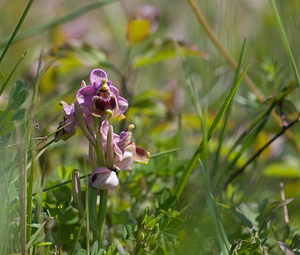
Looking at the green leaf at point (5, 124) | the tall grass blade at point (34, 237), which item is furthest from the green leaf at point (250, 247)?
the green leaf at point (5, 124)

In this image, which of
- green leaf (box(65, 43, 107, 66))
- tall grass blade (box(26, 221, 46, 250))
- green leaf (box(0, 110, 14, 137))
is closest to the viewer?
tall grass blade (box(26, 221, 46, 250))

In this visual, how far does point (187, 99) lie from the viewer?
232cm

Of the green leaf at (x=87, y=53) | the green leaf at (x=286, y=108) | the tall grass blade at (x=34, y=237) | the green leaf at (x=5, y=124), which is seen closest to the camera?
the tall grass blade at (x=34, y=237)

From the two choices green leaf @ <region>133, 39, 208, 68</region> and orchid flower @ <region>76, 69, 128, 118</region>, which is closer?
orchid flower @ <region>76, 69, 128, 118</region>

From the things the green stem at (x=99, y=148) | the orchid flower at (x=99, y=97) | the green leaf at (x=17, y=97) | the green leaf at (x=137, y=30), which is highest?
the green leaf at (x=17, y=97)

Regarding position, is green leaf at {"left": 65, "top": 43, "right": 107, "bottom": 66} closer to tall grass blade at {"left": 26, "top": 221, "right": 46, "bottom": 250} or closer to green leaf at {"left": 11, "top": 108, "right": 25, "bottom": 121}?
green leaf at {"left": 11, "top": 108, "right": 25, "bottom": 121}

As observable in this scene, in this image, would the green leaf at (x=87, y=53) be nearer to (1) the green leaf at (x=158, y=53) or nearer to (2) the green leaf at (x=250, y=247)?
(1) the green leaf at (x=158, y=53)

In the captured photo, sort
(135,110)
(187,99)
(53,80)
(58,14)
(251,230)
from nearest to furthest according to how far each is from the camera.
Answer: (251,230), (135,110), (53,80), (58,14), (187,99)

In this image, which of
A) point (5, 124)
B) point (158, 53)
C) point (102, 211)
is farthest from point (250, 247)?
point (158, 53)

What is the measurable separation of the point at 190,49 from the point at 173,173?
0.63 meters

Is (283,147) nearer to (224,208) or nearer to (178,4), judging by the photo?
(224,208)

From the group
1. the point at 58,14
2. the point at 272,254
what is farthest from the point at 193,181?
the point at 58,14

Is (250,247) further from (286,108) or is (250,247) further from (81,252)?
(286,108)

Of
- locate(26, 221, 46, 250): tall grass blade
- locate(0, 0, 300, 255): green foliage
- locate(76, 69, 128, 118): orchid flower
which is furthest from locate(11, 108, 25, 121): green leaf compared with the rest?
locate(26, 221, 46, 250): tall grass blade
